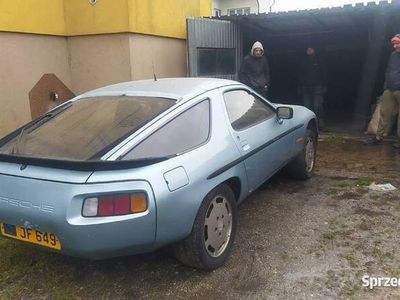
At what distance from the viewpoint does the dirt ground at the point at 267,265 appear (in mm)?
2922

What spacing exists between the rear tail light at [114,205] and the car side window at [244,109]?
129cm

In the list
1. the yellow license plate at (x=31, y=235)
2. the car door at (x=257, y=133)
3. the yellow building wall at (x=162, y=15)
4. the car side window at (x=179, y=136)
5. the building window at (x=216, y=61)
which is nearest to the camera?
the yellow license plate at (x=31, y=235)

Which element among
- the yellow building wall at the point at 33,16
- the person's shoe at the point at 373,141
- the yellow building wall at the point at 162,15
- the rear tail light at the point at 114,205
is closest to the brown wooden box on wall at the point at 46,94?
the yellow building wall at the point at 33,16

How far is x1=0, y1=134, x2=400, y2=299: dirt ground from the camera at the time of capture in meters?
2.92

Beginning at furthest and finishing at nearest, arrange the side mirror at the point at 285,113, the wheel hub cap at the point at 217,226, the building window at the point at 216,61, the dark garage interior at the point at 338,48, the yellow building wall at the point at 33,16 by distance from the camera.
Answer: the dark garage interior at the point at 338,48
the building window at the point at 216,61
the yellow building wall at the point at 33,16
the side mirror at the point at 285,113
the wheel hub cap at the point at 217,226

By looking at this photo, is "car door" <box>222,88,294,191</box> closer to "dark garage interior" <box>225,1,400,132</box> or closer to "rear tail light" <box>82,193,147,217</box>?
"rear tail light" <box>82,193,147,217</box>

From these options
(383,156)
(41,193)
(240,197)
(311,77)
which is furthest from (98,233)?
(311,77)

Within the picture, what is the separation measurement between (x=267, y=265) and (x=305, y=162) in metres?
2.14

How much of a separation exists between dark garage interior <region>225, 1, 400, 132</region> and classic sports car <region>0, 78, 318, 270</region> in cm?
558

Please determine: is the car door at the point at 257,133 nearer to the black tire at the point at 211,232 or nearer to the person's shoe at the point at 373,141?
the black tire at the point at 211,232

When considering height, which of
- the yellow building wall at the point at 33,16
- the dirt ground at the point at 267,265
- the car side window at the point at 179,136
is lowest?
the dirt ground at the point at 267,265

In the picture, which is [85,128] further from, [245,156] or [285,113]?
[285,113]

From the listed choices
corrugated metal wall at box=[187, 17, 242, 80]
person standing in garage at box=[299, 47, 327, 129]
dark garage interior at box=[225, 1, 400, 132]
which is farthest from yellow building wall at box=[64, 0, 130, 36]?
person standing in garage at box=[299, 47, 327, 129]

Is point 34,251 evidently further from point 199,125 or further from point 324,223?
point 324,223
